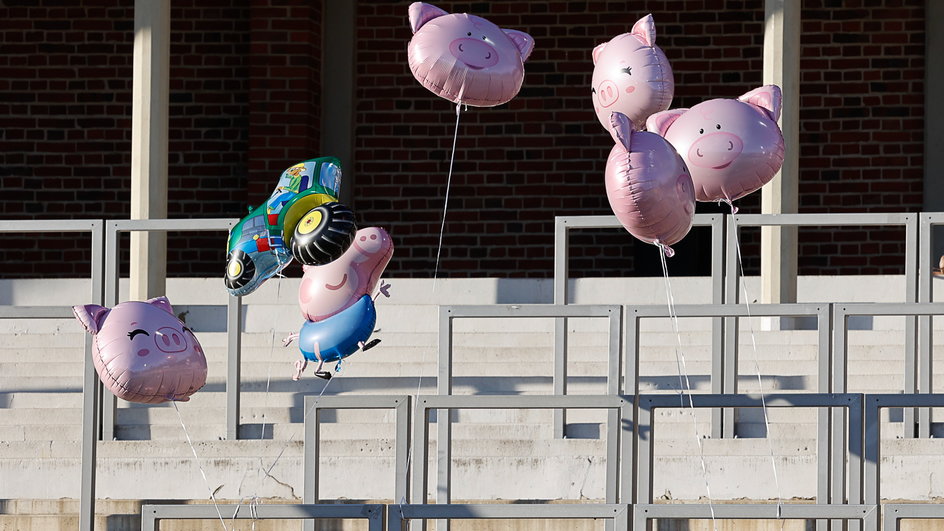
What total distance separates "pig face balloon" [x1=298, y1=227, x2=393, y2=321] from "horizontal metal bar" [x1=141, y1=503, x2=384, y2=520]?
2.98ft

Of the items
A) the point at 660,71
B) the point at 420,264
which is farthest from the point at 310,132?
the point at 660,71

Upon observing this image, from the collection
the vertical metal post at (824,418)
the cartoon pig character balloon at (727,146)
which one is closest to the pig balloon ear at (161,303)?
the cartoon pig character balloon at (727,146)

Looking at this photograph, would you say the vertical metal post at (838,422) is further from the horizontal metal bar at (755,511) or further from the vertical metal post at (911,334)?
the vertical metal post at (911,334)

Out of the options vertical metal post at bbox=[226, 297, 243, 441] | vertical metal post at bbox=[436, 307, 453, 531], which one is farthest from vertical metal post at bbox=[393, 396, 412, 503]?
vertical metal post at bbox=[226, 297, 243, 441]

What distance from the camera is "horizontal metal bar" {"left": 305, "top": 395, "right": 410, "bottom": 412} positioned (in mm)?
5082

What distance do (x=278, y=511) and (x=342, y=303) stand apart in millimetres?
927

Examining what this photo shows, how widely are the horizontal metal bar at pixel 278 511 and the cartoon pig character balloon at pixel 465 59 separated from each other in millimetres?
1596

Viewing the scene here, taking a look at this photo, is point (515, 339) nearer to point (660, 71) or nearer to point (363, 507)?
point (660, 71)

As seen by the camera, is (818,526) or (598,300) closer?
(818,526)

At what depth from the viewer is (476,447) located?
6.18 metres

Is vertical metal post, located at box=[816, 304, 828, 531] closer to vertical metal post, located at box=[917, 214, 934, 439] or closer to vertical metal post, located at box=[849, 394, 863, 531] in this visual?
vertical metal post, located at box=[849, 394, 863, 531]

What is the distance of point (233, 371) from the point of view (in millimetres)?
6336

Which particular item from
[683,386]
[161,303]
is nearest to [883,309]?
[683,386]

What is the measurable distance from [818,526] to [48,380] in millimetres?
3511
